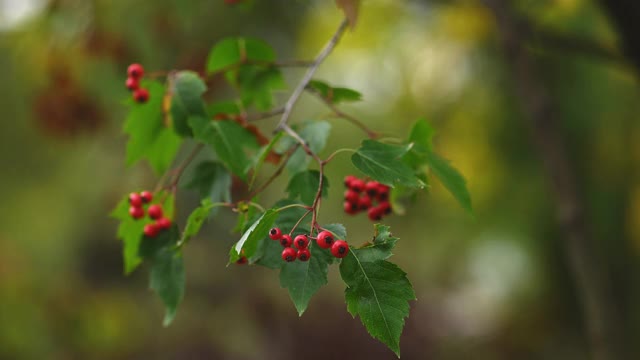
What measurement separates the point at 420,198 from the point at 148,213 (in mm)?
1487

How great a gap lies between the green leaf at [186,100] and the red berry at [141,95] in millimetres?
63

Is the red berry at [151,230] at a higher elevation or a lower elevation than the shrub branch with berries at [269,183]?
lower

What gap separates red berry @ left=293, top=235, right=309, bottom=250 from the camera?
2.45 ft

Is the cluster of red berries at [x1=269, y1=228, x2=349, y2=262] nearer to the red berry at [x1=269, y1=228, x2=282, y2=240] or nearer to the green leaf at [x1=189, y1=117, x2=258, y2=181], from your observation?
the red berry at [x1=269, y1=228, x2=282, y2=240]

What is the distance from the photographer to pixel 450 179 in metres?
0.95

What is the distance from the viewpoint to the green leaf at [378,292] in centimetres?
74

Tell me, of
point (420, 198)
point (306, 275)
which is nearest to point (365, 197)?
point (306, 275)

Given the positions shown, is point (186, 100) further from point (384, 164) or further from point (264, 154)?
point (384, 164)

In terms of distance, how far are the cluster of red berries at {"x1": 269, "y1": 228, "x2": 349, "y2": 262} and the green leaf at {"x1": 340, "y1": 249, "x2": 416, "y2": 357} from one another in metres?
0.02

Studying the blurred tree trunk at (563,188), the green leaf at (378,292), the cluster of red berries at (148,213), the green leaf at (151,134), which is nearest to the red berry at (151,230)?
the cluster of red berries at (148,213)

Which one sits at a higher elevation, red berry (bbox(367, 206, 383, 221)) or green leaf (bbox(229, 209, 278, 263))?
green leaf (bbox(229, 209, 278, 263))

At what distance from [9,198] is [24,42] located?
166 inches

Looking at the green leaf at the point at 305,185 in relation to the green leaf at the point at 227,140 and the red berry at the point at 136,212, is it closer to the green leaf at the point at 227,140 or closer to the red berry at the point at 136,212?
the green leaf at the point at 227,140

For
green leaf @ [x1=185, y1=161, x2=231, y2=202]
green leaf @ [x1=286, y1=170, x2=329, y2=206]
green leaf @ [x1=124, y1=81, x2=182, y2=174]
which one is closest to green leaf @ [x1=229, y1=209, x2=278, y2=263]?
green leaf @ [x1=286, y1=170, x2=329, y2=206]
